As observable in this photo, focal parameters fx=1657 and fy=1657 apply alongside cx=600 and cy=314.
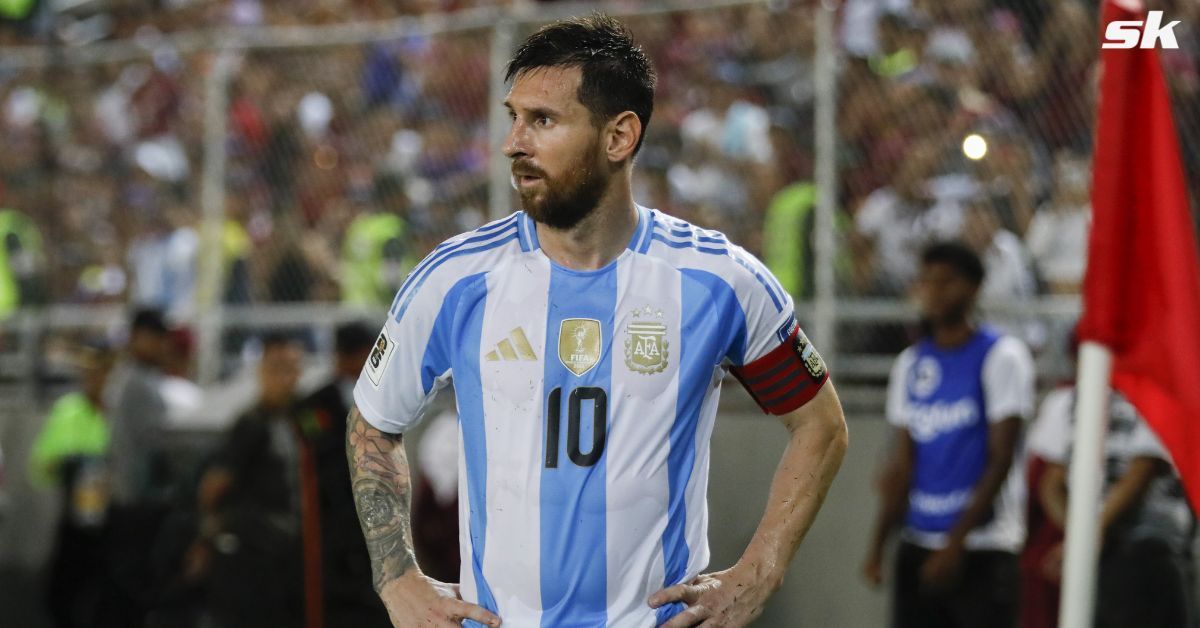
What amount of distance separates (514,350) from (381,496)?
49 centimetres

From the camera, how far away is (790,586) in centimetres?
909

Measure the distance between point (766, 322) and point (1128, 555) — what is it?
12.2 ft

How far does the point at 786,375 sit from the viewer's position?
402 centimetres

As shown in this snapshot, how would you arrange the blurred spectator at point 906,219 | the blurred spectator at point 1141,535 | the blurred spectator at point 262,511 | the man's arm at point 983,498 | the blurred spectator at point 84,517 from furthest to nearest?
the blurred spectator at point 84,517 < the blurred spectator at point 262,511 < the blurred spectator at point 906,219 < the man's arm at point 983,498 < the blurred spectator at point 1141,535

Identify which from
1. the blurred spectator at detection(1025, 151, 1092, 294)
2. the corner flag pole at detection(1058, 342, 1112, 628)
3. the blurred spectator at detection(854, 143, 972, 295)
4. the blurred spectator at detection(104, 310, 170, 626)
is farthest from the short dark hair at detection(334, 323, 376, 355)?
the corner flag pole at detection(1058, 342, 1112, 628)

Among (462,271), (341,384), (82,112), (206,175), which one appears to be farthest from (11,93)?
(462,271)

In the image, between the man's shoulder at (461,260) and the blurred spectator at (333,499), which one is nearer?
the man's shoulder at (461,260)

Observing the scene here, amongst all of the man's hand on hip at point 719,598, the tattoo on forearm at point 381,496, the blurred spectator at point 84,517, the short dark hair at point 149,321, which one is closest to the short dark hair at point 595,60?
the tattoo on forearm at point 381,496

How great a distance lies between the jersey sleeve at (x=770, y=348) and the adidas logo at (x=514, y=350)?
0.50 metres

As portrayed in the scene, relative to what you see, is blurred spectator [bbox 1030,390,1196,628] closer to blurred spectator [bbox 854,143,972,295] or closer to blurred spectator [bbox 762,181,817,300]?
blurred spectator [bbox 854,143,972,295]

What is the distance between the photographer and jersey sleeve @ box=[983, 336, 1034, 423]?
300 inches

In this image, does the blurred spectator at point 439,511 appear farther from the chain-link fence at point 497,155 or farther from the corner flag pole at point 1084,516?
the corner flag pole at point 1084,516

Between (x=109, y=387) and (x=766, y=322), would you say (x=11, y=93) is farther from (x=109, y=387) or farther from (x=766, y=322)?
(x=766, y=322)

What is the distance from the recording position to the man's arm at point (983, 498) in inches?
298
